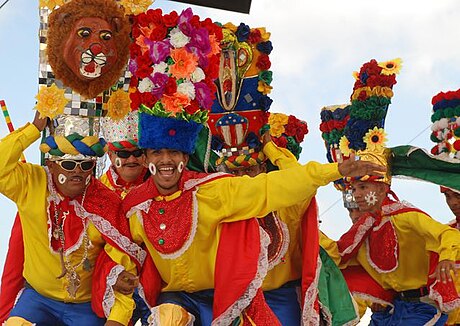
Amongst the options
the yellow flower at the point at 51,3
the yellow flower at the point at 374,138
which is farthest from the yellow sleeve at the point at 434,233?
the yellow flower at the point at 51,3

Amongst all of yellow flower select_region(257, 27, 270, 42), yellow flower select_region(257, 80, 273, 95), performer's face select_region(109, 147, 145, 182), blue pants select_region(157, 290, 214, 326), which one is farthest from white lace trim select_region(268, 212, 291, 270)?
yellow flower select_region(257, 27, 270, 42)

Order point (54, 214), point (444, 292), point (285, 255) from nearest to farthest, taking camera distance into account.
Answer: point (54, 214) < point (285, 255) < point (444, 292)

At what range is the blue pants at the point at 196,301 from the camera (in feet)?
14.8

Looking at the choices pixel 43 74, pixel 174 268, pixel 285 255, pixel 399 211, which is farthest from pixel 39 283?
pixel 399 211

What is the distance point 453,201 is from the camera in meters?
5.77

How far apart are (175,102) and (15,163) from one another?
2.91 ft

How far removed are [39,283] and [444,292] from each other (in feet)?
8.46

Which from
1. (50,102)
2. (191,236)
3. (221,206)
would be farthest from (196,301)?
(50,102)

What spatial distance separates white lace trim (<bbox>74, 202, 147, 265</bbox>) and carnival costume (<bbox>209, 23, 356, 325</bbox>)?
0.87m

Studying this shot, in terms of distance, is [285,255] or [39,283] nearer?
[39,283]

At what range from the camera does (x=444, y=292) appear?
213 inches

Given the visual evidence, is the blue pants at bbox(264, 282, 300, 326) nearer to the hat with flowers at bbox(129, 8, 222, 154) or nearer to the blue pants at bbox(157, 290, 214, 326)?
the blue pants at bbox(157, 290, 214, 326)

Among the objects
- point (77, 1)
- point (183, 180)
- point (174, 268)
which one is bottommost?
point (174, 268)

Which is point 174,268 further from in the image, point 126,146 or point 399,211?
point 399,211
